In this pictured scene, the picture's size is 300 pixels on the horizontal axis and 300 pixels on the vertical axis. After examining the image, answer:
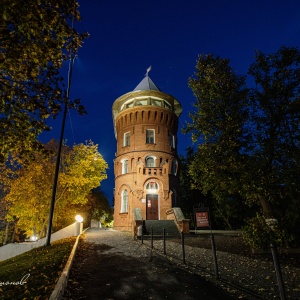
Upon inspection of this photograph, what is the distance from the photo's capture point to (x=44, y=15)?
588cm

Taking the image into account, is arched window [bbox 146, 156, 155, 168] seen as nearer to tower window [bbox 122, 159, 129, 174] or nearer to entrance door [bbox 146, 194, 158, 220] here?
tower window [bbox 122, 159, 129, 174]

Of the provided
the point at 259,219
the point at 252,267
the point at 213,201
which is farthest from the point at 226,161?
the point at 213,201

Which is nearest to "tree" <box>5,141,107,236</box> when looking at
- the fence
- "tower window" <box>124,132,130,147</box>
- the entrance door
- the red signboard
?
"tower window" <box>124,132,130,147</box>

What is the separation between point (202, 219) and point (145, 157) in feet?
32.4

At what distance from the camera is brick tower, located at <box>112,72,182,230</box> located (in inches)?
945

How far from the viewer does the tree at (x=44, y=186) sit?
67.2 ft

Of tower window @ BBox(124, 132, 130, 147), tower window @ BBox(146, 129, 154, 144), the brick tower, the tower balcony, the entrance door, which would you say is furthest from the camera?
tower window @ BBox(124, 132, 130, 147)

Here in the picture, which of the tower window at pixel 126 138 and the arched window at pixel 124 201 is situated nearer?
the arched window at pixel 124 201

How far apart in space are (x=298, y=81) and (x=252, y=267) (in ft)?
32.2

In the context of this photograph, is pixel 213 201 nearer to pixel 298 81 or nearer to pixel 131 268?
pixel 298 81

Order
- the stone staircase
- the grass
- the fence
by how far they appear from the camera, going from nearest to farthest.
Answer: the grass < the fence < the stone staircase

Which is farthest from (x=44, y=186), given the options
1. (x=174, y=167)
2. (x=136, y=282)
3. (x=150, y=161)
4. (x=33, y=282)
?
(x=136, y=282)

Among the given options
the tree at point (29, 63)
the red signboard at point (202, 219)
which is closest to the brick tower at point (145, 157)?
the red signboard at point (202, 219)

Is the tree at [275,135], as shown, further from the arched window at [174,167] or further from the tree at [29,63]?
the arched window at [174,167]
